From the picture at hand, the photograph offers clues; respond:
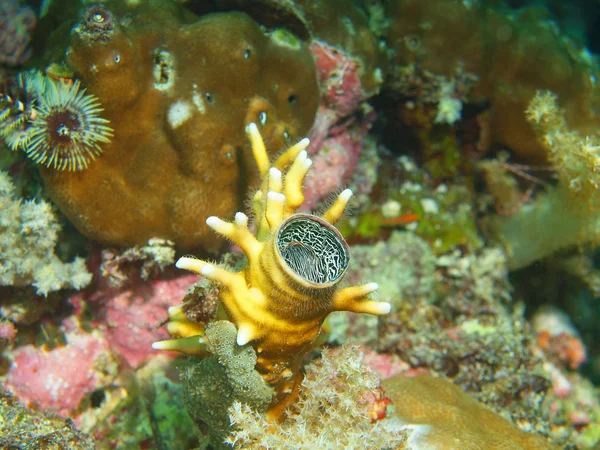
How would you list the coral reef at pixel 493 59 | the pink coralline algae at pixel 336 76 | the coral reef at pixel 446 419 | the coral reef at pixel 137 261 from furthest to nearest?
the coral reef at pixel 493 59 → the pink coralline algae at pixel 336 76 → the coral reef at pixel 137 261 → the coral reef at pixel 446 419

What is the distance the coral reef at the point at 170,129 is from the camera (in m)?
3.10

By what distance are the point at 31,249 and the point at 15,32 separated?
1.79 m

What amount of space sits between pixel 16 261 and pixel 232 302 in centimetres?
201

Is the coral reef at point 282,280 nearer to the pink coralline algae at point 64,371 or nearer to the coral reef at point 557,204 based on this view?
the pink coralline algae at point 64,371

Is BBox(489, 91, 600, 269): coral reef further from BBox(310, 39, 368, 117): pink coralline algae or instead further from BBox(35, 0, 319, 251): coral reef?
BBox(35, 0, 319, 251): coral reef

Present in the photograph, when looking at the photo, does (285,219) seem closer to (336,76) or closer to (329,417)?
(329,417)

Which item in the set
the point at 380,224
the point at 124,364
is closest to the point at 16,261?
the point at 124,364

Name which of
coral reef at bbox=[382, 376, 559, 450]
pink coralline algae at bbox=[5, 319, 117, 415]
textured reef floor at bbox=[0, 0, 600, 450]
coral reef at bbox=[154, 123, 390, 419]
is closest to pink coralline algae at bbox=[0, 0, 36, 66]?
textured reef floor at bbox=[0, 0, 600, 450]

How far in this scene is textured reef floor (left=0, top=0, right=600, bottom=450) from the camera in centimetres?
244

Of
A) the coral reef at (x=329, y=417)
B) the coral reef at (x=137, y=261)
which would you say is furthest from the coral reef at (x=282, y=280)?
the coral reef at (x=137, y=261)

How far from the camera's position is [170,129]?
317 cm

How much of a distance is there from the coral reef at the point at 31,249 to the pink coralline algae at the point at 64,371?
1.91 ft

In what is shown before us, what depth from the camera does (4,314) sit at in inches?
130

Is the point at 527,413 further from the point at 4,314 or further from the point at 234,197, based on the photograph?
the point at 4,314
